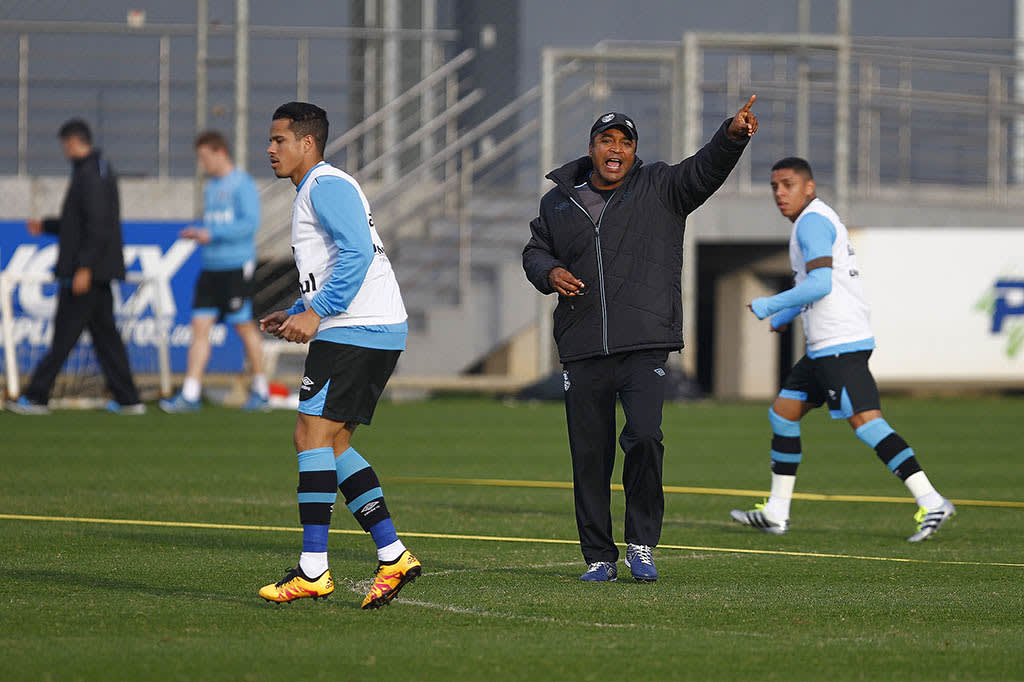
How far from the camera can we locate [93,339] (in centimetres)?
1545

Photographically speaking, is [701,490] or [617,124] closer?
[617,124]

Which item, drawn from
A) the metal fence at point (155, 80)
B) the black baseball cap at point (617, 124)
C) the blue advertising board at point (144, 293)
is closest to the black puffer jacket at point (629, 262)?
the black baseball cap at point (617, 124)

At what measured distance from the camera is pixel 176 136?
2003 cm

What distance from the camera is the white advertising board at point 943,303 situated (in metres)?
19.8

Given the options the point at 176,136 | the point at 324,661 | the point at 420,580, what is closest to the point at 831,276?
the point at 420,580

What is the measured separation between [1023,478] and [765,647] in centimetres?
659

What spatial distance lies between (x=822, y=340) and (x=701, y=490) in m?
1.92

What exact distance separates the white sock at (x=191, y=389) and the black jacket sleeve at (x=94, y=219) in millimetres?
1411

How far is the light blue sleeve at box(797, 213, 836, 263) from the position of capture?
8.50 meters

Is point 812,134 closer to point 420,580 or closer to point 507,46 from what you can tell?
point 507,46

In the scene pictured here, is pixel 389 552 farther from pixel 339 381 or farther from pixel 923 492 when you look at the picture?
pixel 923 492

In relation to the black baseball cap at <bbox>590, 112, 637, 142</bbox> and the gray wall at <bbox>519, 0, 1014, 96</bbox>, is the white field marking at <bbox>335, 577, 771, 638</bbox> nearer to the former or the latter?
the black baseball cap at <bbox>590, 112, 637, 142</bbox>

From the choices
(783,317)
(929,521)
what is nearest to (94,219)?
(783,317)

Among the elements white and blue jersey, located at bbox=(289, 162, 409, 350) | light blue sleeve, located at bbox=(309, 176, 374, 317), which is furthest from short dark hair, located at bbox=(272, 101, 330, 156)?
light blue sleeve, located at bbox=(309, 176, 374, 317)
